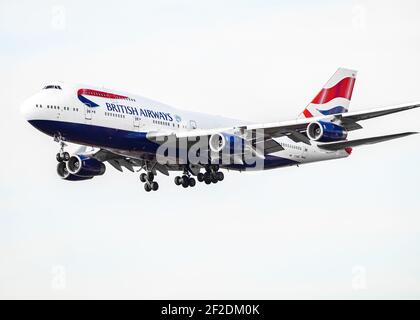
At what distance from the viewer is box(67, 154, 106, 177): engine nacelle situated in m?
71.2

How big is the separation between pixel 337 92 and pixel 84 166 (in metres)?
22.2

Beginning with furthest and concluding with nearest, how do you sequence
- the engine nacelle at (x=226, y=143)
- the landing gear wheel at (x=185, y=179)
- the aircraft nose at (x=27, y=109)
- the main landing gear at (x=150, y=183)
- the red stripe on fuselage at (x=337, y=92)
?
1. the red stripe on fuselage at (x=337, y=92)
2. the main landing gear at (x=150, y=183)
3. the landing gear wheel at (x=185, y=179)
4. the engine nacelle at (x=226, y=143)
5. the aircraft nose at (x=27, y=109)

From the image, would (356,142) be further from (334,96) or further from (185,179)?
(185,179)

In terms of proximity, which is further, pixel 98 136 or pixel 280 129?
pixel 280 129

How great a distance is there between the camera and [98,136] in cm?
6431

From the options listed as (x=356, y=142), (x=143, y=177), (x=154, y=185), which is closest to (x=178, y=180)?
(x=154, y=185)

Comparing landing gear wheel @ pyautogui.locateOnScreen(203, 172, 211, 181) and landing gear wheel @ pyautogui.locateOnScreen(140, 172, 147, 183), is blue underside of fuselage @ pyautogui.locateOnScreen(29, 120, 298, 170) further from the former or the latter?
landing gear wheel @ pyautogui.locateOnScreen(140, 172, 147, 183)

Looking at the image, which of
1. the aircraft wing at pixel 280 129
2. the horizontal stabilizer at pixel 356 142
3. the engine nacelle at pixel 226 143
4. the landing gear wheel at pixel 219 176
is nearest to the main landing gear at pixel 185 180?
the landing gear wheel at pixel 219 176

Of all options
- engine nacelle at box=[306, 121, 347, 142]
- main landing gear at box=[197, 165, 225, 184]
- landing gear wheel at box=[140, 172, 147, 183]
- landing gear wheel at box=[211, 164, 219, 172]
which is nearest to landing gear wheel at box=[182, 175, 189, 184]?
main landing gear at box=[197, 165, 225, 184]

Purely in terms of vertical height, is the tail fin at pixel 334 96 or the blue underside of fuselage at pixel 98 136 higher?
the tail fin at pixel 334 96

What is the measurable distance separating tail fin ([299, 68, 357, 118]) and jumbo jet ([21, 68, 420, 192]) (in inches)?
179

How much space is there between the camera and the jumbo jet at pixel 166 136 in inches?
2488

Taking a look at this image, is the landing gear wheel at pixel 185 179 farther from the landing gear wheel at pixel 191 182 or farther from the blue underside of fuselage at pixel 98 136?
the blue underside of fuselage at pixel 98 136

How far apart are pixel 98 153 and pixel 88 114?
8684 millimetres
